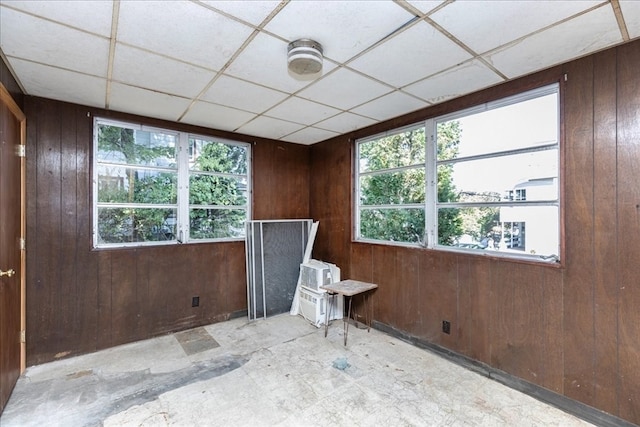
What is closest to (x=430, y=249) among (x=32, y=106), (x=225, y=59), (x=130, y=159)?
(x=225, y=59)

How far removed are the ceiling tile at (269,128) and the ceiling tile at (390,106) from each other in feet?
3.17

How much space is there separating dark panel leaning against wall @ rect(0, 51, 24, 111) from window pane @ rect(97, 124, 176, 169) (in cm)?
63

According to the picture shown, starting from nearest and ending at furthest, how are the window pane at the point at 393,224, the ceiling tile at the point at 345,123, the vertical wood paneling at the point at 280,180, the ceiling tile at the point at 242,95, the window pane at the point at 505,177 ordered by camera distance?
the window pane at the point at 505,177 → the ceiling tile at the point at 242,95 → the window pane at the point at 393,224 → the ceiling tile at the point at 345,123 → the vertical wood paneling at the point at 280,180

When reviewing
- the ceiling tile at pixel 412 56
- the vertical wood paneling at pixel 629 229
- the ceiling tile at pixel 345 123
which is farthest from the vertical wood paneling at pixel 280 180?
the vertical wood paneling at pixel 629 229

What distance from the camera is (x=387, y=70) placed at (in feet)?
7.79

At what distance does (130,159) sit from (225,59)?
1955mm

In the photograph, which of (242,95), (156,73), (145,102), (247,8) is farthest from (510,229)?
(145,102)

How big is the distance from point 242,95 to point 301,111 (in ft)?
2.29

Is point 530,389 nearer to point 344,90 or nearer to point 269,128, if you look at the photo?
point 344,90

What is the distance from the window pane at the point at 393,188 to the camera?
11.0 feet

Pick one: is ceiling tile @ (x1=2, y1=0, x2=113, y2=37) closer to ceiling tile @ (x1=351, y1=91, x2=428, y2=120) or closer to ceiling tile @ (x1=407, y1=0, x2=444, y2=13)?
ceiling tile @ (x1=407, y1=0, x2=444, y2=13)

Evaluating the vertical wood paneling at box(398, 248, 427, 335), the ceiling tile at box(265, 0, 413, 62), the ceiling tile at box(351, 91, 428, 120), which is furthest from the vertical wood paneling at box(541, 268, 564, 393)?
the ceiling tile at box(265, 0, 413, 62)

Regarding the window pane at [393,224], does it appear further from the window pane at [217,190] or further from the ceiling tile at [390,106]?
the window pane at [217,190]

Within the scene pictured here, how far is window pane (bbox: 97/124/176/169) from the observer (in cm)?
326
